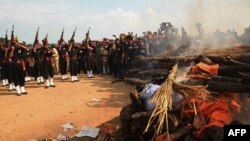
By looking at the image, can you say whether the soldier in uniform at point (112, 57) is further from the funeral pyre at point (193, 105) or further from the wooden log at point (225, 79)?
the wooden log at point (225, 79)

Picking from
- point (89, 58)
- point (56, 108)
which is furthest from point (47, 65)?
point (56, 108)

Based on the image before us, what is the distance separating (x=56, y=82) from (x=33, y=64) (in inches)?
62.2

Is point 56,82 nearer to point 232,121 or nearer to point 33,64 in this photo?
point 33,64

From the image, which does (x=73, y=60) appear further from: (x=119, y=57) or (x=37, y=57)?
(x=119, y=57)

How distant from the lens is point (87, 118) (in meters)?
10.9

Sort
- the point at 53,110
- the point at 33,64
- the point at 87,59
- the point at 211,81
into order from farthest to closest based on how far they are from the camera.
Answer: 1. the point at 87,59
2. the point at 33,64
3. the point at 53,110
4. the point at 211,81

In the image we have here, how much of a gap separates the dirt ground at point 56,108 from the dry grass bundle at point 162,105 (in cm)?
389

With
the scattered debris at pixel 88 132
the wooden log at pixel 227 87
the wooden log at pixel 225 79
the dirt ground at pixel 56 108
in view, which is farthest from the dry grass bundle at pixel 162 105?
the dirt ground at pixel 56 108

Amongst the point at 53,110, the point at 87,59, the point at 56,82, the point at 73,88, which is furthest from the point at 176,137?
the point at 87,59

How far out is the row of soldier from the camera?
1559 cm

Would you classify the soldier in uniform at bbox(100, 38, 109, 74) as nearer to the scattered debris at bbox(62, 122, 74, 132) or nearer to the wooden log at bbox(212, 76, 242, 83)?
the scattered debris at bbox(62, 122, 74, 132)

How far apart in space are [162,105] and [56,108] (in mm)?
7094

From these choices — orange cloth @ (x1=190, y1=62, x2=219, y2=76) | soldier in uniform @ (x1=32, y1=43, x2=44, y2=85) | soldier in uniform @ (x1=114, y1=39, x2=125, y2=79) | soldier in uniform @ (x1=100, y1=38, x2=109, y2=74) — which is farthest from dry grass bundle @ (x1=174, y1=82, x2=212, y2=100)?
soldier in uniform @ (x1=100, y1=38, x2=109, y2=74)

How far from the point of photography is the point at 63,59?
18.9 meters
